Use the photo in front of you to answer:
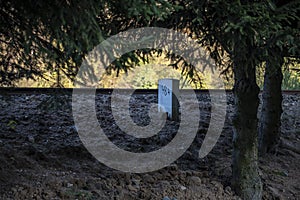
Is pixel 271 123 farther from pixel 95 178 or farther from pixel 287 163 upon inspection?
pixel 95 178

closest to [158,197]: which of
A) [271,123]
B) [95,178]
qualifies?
[95,178]

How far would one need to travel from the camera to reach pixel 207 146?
468 cm

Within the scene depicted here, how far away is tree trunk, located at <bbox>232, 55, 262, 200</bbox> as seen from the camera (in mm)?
3266

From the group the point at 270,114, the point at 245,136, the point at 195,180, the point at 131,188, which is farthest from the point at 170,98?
the point at 131,188

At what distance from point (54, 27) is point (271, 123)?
3.39m

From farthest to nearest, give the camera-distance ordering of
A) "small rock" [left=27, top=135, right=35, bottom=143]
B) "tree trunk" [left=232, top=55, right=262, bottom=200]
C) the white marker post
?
the white marker post < "small rock" [left=27, top=135, right=35, bottom=143] < "tree trunk" [left=232, top=55, right=262, bottom=200]

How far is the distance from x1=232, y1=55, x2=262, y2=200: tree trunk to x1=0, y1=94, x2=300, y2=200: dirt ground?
6.7 inches

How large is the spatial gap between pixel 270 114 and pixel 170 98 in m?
1.43

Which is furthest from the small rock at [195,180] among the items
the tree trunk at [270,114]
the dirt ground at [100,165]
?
the tree trunk at [270,114]

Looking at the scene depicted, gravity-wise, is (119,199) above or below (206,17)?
below

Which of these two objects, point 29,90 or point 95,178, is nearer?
point 95,178

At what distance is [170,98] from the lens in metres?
5.38

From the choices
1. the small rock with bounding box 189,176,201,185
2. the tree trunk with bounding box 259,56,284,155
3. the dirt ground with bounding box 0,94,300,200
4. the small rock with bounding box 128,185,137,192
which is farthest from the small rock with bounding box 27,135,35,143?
the tree trunk with bounding box 259,56,284,155

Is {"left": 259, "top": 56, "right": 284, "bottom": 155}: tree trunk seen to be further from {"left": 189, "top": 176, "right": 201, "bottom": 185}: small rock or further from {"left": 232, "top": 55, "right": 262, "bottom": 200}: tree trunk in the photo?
{"left": 189, "top": 176, "right": 201, "bottom": 185}: small rock
